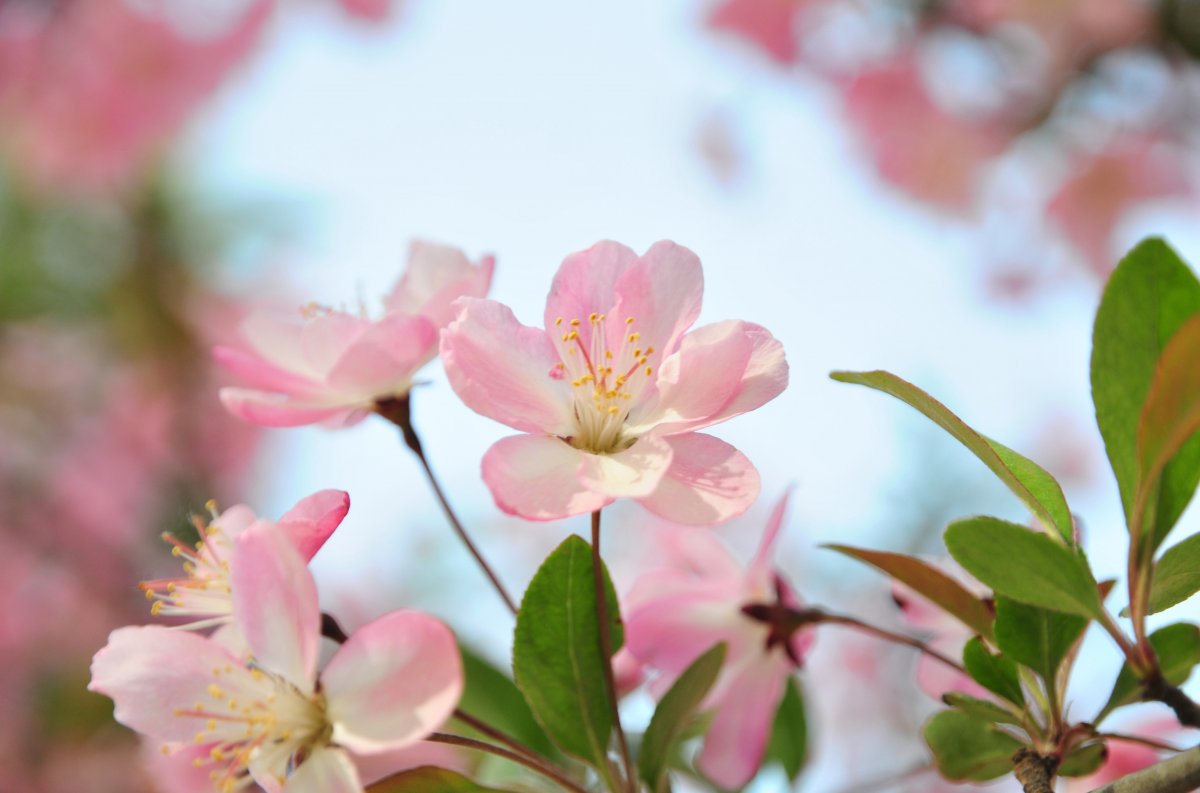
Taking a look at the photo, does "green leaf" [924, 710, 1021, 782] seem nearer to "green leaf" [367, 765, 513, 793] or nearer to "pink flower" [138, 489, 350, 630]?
"green leaf" [367, 765, 513, 793]

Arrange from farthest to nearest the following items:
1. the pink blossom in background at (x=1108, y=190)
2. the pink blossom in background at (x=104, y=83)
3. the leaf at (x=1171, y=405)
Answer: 1. the pink blossom in background at (x=104, y=83)
2. the pink blossom in background at (x=1108, y=190)
3. the leaf at (x=1171, y=405)

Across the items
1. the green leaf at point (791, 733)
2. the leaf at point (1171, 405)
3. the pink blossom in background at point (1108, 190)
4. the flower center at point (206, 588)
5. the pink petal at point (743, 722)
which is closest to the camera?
the leaf at point (1171, 405)

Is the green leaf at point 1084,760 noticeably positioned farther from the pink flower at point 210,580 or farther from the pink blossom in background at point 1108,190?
the pink blossom in background at point 1108,190

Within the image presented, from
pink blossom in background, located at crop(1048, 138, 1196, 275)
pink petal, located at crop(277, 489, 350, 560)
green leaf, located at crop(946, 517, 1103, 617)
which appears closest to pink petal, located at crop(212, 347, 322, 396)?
pink petal, located at crop(277, 489, 350, 560)

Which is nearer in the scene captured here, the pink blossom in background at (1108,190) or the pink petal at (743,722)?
the pink petal at (743,722)

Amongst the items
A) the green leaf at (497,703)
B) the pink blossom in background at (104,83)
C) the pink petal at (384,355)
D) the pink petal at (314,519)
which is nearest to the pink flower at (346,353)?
the pink petal at (384,355)

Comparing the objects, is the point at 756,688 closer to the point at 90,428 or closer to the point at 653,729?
the point at 653,729

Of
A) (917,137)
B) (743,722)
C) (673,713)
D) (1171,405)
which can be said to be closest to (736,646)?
(743,722)

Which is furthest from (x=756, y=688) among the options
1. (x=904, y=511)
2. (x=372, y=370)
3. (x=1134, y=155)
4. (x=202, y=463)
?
(x=202, y=463)
